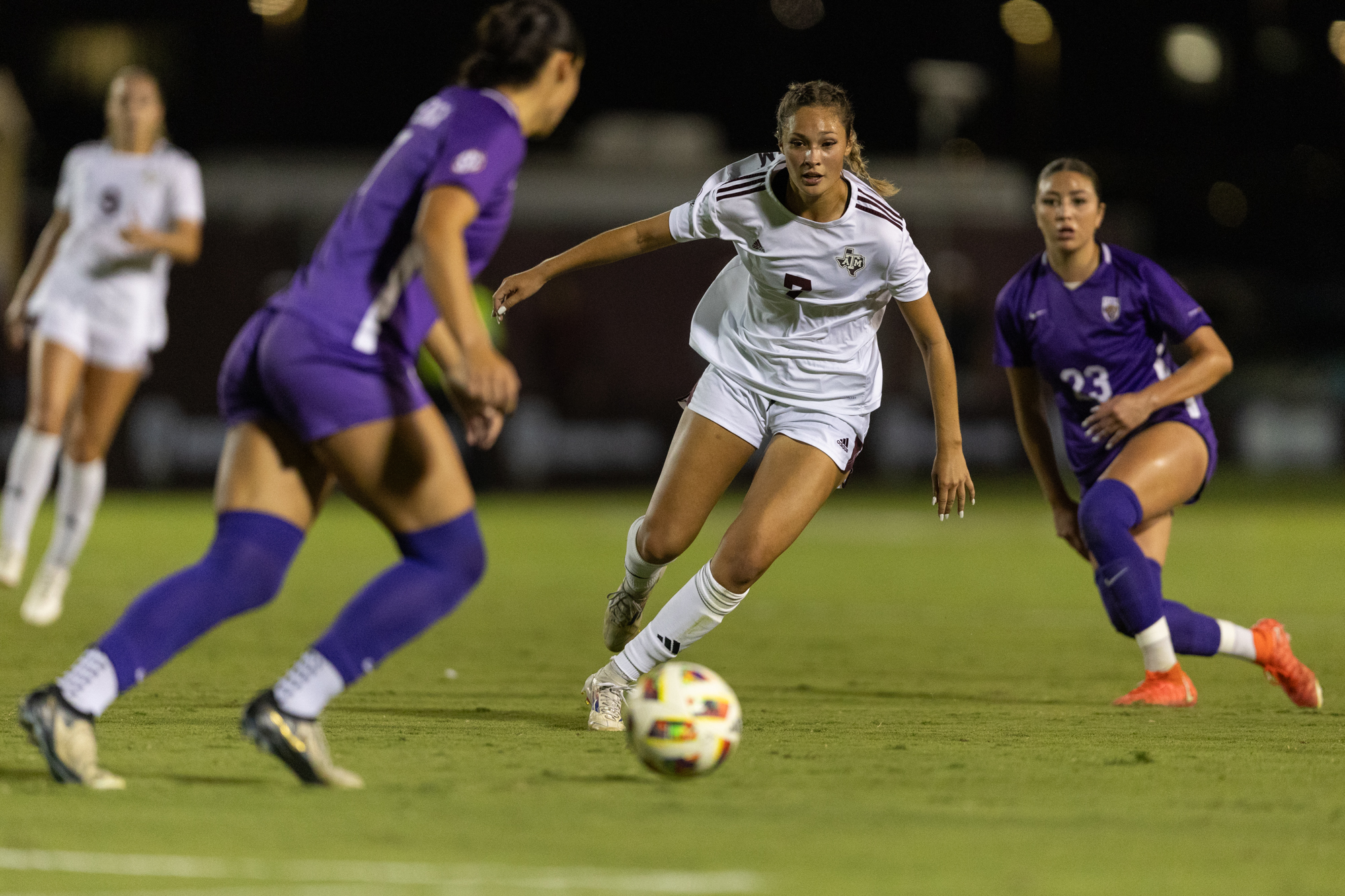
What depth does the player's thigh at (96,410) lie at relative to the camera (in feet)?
31.6

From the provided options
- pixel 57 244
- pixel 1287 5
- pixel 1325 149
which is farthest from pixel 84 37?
pixel 57 244

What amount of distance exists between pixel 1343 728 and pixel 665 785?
9.58 ft

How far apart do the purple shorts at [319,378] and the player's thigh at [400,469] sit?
4 cm

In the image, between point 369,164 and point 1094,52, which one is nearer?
point 369,164

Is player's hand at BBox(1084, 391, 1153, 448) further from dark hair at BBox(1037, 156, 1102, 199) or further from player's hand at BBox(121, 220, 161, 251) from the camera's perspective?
player's hand at BBox(121, 220, 161, 251)

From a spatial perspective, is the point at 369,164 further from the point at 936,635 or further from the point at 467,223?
the point at 467,223

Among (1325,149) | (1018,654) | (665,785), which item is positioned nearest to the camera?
(665,785)

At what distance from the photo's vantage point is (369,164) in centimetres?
3278

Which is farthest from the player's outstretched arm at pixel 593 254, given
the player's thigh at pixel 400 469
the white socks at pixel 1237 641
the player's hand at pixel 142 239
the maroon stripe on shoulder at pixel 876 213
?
the player's hand at pixel 142 239

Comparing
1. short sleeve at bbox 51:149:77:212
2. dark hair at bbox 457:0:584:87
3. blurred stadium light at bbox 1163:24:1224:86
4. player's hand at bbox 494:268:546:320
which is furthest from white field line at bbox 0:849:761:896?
blurred stadium light at bbox 1163:24:1224:86

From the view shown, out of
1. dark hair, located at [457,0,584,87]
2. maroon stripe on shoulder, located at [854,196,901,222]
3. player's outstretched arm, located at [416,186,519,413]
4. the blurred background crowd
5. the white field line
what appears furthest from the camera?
the blurred background crowd

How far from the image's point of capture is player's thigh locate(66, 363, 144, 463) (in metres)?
9.64

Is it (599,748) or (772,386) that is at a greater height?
(772,386)

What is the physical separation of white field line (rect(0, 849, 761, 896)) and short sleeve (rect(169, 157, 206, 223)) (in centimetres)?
581
